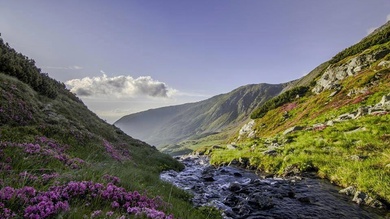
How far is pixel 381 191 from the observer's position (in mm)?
12250

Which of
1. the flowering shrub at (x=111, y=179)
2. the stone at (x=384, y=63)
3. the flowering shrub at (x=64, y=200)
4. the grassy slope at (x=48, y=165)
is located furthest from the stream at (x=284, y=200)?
the stone at (x=384, y=63)

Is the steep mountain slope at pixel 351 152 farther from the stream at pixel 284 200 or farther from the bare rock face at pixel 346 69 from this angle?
the bare rock face at pixel 346 69

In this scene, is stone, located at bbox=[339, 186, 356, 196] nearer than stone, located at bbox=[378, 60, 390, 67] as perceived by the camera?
Yes

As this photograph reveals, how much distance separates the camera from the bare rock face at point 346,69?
194 feet

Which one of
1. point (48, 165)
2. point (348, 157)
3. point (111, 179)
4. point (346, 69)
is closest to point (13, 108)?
point (48, 165)

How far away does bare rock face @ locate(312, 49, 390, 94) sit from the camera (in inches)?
2330

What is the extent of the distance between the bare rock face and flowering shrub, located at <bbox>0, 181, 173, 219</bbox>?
202 ft

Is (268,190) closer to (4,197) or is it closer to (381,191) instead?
(381,191)

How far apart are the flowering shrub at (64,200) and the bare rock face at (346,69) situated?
61.6 metres

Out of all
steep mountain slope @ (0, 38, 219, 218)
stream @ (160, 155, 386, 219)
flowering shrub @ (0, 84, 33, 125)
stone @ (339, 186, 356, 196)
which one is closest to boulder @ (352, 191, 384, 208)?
stream @ (160, 155, 386, 219)

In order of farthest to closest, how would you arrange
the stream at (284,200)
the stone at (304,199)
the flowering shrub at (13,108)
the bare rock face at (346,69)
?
the bare rock face at (346,69), the stone at (304,199), the flowering shrub at (13,108), the stream at (284,200)

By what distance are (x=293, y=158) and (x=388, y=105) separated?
14.0m

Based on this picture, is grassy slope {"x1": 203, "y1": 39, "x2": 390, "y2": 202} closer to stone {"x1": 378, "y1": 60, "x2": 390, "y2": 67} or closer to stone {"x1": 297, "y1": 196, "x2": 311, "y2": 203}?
stone {"x1": 297, "y1": 196, "x2": 311, "y2": 203}

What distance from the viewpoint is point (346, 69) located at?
218 ft
